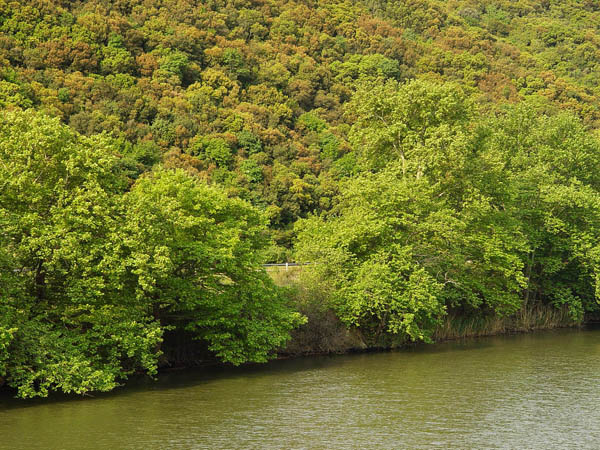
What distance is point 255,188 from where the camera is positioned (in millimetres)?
74938

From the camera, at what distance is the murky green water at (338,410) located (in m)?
22.2

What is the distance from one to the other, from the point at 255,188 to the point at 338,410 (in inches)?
1973

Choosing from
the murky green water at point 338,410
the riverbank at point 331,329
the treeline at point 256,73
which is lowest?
the murky green water at point 338,410

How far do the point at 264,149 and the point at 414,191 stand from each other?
43028 millimetres

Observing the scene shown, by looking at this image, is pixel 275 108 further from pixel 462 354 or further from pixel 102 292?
pixel 102 292

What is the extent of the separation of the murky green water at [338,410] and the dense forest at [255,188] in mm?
1340

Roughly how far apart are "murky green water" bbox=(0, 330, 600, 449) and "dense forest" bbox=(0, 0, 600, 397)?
1.34 m

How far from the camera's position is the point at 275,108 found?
88188 mm

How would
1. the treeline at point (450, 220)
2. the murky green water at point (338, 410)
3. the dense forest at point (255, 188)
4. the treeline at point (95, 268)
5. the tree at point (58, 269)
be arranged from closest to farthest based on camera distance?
the murky green water at point (338, 410), the tree at point (58, 269), the treeline at point (95, 268), the dense forest at point (255, 188), the treeline at point (450, 220)

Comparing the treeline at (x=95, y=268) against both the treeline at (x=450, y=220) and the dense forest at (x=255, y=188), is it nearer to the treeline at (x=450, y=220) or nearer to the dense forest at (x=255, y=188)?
the dense forest at (x=255, y=188)

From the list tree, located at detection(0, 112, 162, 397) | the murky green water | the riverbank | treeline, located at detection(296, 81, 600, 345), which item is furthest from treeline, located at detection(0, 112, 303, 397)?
treeline, located at detection(296, 81, 600, 345)

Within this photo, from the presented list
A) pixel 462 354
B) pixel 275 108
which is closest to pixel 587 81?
pixel 275 108

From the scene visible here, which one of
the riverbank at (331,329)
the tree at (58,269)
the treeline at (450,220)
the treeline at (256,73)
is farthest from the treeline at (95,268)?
the treeline at (256,73)

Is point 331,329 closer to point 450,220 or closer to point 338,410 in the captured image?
point 450,220
